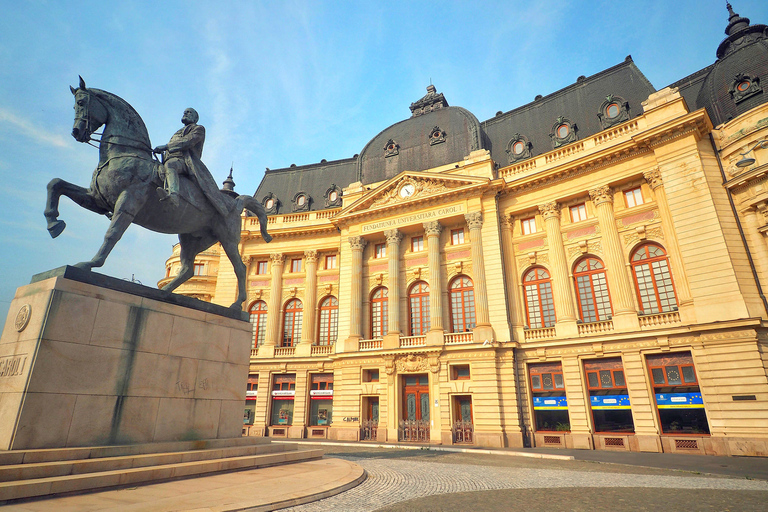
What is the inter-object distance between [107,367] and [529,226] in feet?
89.6

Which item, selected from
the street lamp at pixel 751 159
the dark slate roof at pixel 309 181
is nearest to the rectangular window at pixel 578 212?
the street lamp at pixel 751 159

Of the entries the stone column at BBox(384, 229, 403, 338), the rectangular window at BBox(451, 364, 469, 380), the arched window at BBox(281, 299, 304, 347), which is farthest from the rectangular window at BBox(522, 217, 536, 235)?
the arched window at BBox(281, 299, 304, 347)

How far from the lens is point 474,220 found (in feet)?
96.6

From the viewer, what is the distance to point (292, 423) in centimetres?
3195

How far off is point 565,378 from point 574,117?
60.7 ft

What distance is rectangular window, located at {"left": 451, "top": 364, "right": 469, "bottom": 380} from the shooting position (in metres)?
27.0

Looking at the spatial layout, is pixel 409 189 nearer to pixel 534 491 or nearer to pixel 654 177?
pixel 654 177

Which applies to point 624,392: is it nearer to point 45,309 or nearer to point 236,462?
point 236,462

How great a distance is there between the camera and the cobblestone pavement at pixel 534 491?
7.45m

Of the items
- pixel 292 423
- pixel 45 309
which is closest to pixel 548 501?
pixel 45 309

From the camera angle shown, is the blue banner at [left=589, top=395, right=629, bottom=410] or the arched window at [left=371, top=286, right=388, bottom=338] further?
the arched window at [left=371, top=286, right=388, bottom=338]

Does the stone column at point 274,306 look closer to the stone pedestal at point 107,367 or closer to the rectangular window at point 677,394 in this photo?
the stone pedestal at point 107,367

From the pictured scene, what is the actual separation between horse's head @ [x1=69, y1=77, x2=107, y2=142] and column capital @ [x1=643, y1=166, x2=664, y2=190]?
26929 millimetres

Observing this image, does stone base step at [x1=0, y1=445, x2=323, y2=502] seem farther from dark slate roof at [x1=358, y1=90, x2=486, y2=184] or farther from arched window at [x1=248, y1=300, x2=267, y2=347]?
dark slate roof at [x1=358, y1=90, x2=486, y2=184]
